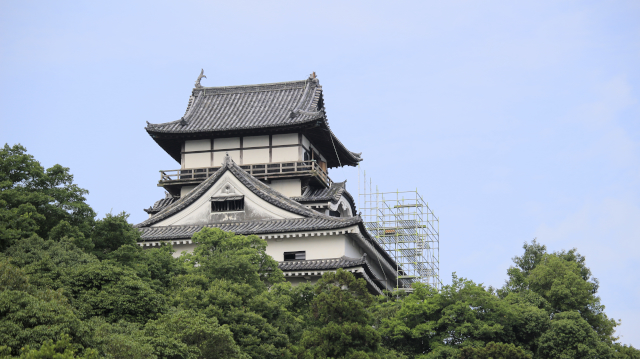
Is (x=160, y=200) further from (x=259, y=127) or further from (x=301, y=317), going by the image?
(x=301, y=317)

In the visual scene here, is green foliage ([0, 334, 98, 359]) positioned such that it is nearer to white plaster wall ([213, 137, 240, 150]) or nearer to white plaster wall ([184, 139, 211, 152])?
white plaster wall ([213, 137, 240, 150])

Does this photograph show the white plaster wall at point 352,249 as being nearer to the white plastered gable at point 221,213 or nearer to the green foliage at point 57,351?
the white plastered gable at point 221,213

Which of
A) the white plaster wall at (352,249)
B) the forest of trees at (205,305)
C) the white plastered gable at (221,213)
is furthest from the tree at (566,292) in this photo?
the white plastered gable at (221,213)

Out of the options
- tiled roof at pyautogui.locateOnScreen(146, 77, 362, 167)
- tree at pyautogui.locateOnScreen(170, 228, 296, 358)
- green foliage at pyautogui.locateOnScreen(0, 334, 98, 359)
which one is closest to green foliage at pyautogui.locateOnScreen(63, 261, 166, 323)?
tree at pyautogui.locateOnScreen(170, 228, 296, 358)

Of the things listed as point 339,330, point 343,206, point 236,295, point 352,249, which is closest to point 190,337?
point 236,295

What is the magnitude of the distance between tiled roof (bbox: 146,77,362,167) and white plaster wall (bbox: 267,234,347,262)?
7797 millimetres

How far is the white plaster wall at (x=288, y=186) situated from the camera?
132ft

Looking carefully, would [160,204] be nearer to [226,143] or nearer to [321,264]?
[226,143]

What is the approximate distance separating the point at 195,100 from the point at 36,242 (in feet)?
77.7

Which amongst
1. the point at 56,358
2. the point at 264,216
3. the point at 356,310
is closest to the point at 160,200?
the point at 264,216

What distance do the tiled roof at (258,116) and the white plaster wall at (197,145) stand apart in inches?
16.9

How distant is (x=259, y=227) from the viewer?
3475 centimetres

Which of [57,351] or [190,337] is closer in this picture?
[57,351]

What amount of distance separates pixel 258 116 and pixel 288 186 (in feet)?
14.7
